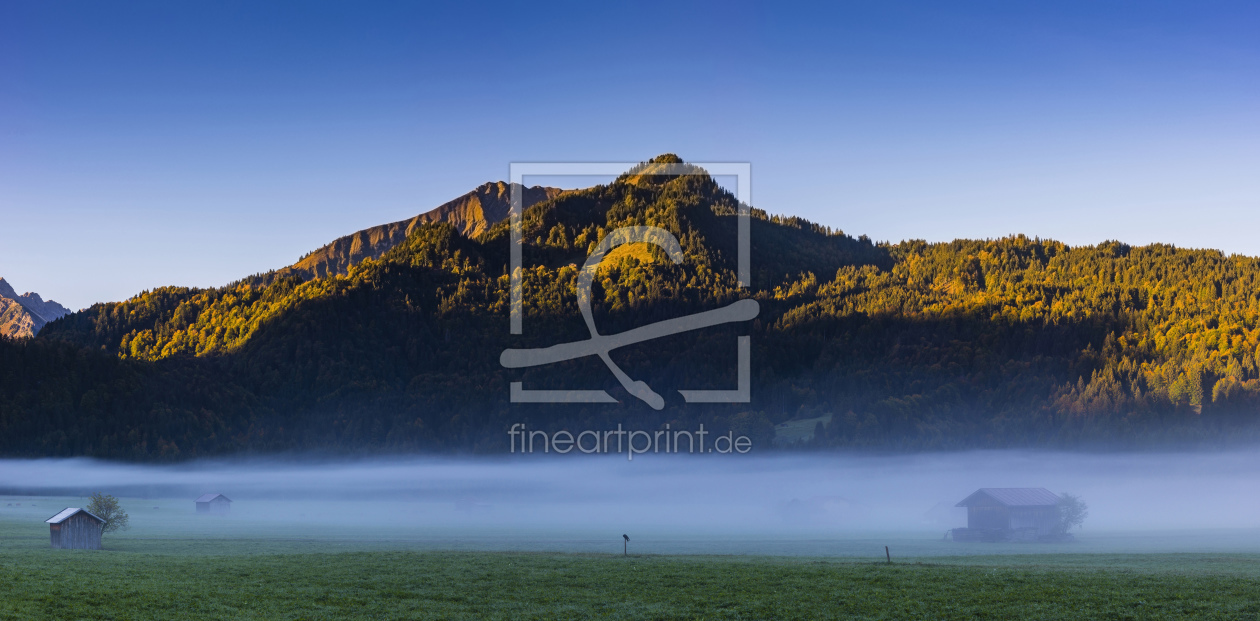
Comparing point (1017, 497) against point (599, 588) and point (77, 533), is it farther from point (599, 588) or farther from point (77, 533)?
point (77, 533)

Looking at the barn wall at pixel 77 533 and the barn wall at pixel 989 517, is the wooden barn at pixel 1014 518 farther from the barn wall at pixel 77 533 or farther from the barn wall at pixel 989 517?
the barn wall at pixel 77 533

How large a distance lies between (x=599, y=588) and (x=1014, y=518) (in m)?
81.6

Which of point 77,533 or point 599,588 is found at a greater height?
point 599,588

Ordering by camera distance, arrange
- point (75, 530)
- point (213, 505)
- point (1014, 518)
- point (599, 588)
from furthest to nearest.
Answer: point (213, 505), point (1014, 518), point (75, 530), point (599, 588)

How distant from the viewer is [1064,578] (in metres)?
57.9

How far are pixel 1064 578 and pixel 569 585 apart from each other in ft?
93.8

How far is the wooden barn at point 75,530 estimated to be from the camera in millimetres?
78250

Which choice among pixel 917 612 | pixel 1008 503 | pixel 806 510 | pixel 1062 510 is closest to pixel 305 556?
pixel 917 612

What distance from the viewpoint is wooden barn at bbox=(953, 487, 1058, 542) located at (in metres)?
120

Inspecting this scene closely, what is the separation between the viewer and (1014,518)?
12094 cm

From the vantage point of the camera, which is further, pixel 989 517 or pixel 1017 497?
pixel 989 517

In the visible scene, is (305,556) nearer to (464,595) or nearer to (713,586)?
(464,595)

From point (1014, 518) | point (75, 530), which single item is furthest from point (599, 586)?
point (1014, 518)

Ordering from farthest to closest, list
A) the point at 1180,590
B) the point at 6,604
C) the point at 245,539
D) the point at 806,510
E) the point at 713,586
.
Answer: the point at 806,510 < the point at 245,539 < the point at 713,586 < the point at 1180,590 < the point at 6,604
